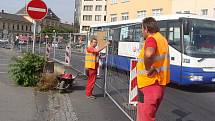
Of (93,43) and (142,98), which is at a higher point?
(93,43)

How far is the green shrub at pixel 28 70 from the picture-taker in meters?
12.8

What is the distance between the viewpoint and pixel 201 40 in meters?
15.2

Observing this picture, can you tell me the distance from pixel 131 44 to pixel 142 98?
45.6ft

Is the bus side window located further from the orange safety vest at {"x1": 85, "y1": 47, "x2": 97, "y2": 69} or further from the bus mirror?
the orange safety vest at {"x1": 85, "y1": 47, "x2": 97, "y2": 69}

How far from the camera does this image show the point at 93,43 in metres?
11.7

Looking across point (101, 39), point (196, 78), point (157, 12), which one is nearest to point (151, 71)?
point (101, 39)

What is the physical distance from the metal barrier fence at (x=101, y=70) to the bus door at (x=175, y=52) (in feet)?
5.83

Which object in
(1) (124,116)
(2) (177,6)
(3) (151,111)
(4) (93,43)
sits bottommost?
(1) (124,116)

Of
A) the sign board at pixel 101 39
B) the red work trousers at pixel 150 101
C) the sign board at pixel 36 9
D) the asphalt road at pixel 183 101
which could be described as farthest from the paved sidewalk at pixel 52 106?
the red work trousers at pixel 150 101

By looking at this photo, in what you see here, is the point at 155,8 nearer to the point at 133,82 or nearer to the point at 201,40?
the point at 201,40

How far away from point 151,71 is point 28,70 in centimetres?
765

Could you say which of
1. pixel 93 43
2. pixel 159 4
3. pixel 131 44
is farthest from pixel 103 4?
pixel 93 43

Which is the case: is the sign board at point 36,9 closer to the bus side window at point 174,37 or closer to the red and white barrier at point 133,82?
the bus side window at point 174,37

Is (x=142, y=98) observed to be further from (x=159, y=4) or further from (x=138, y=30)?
(x=159, y=4)
